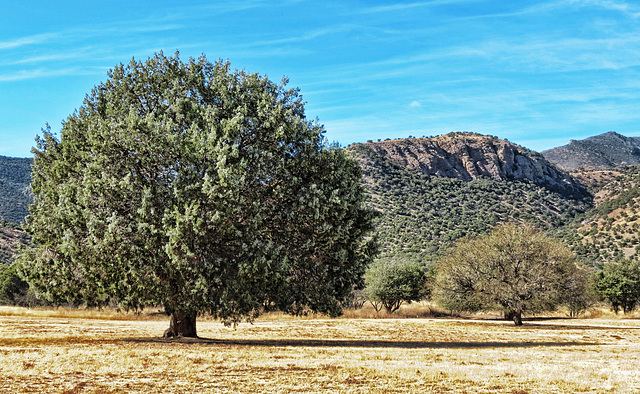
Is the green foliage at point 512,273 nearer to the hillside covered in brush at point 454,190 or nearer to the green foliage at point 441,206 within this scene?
the green foliage at point 441,206

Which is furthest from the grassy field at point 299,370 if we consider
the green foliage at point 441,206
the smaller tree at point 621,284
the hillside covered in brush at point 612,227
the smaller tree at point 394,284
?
the hillside covered in brush at point 612,227

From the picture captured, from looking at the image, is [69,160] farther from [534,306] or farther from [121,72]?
[534,306]

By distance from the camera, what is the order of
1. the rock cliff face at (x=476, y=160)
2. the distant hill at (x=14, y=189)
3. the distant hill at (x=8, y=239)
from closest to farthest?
the distant hill at (x=8, y=239), the distant hill at (x=14, y=189), the rock cliff face at (x=476, y=160)

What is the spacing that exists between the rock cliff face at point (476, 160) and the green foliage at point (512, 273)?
86.5 m

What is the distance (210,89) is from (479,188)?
106117mm

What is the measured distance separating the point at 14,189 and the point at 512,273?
108 m

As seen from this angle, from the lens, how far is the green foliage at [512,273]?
43438 millimetres

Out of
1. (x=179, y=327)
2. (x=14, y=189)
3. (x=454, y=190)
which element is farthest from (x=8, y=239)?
(x=454, y=190)

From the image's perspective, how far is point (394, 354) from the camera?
1958cm

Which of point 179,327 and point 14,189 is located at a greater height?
point 14,189

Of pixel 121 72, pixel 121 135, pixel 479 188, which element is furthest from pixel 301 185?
pixel 479 188

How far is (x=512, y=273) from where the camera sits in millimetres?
44219

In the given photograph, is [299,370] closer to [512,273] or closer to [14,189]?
[512,273]

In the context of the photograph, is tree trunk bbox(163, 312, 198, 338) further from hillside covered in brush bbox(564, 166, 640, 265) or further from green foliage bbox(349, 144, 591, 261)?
hillside covered in brush bbox(564, 166, 640, 265)
